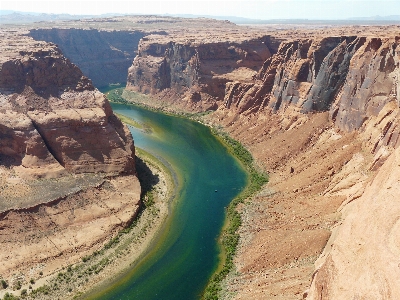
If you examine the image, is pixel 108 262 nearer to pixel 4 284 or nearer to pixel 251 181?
pixel 4 284

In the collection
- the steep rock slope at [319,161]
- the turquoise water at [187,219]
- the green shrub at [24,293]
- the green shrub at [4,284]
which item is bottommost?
the green shrub at [24,293]

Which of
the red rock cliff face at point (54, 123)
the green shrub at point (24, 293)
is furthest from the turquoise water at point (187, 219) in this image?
the red rock cliff face at point (54, 123)

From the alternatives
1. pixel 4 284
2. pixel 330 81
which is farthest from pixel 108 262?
pixel 330 81

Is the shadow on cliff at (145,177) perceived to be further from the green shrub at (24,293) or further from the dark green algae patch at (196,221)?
the green shrub at (24,293)

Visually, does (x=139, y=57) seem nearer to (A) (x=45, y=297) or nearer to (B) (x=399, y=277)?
(A) (x=45, y=297)

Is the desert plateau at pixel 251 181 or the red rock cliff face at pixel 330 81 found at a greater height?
the red rock cliff face at pixel 330 81

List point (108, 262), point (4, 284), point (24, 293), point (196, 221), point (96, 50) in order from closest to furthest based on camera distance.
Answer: point (24, 293) < point (4, 284) < point (108, 262) < point (196, 221) < point (96, 50)
